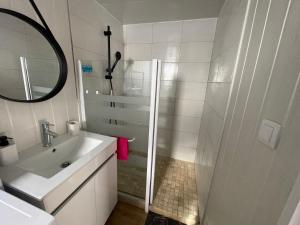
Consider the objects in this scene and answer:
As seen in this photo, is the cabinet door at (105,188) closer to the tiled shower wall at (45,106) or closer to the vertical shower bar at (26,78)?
the tiled shower wall at (45,106)

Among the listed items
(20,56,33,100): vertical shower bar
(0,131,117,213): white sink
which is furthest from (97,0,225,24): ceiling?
(0,131,117,213): white sink

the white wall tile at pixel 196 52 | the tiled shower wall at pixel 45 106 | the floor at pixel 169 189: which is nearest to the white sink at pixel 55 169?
the tiled shower wall at pixel 45 106

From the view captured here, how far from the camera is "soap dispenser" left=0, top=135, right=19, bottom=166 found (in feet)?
2.42

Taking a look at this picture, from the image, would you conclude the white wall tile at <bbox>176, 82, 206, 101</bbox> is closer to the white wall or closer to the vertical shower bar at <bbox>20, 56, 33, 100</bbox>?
the white wall

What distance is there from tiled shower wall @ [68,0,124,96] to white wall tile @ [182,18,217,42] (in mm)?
958

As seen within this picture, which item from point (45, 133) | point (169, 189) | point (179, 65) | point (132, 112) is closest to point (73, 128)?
point (45, 133)

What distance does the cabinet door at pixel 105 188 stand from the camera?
1.01m

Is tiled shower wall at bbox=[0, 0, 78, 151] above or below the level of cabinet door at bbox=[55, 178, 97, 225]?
above

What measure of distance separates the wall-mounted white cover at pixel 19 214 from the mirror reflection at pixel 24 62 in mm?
625

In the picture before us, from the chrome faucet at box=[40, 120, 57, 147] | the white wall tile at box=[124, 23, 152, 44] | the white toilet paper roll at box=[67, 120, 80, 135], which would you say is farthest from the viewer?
the white wall tile at box=[124, 23, 152, 44]

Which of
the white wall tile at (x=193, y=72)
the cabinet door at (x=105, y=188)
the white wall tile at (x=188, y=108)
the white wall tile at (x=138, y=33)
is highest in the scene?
the white wall tile at (x=138, y=33)

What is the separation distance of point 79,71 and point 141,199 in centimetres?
147

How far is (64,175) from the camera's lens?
71 cm

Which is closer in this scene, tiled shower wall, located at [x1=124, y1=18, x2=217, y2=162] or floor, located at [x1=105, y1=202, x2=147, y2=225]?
floor, located at [x1=105, y1=202, x2=147, y2=225]
